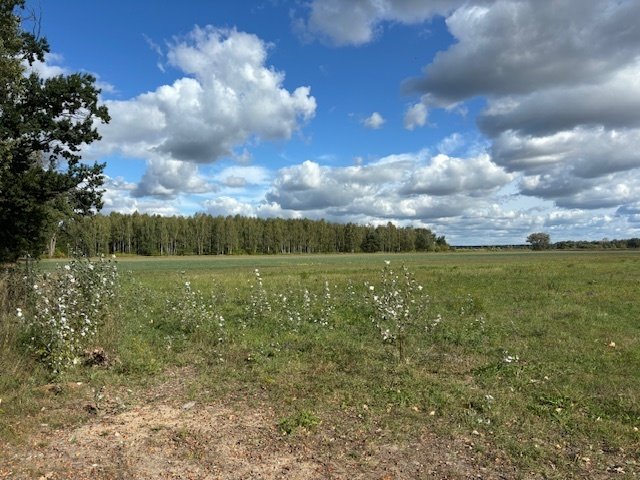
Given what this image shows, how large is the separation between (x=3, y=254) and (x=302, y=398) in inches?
695

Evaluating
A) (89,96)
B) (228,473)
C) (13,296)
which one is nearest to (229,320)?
(13,296)

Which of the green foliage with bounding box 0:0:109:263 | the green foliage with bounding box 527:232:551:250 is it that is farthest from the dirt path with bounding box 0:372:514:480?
the green foliage with bounding box 527:232:551:250

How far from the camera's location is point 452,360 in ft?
30.0

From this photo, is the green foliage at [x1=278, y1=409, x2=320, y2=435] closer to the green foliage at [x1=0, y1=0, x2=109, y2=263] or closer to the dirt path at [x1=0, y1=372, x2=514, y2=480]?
the dirt path at [x1=0, y1=372, x2=514, y2=480]

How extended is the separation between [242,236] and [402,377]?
130675mm

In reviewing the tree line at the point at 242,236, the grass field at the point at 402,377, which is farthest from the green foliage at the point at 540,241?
the grass field at the point at 402,377

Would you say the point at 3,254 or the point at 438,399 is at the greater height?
the point at 3,254

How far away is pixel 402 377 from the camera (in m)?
7.85

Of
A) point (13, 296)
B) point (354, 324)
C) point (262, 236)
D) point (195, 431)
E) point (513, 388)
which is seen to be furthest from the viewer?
point (262, 236)

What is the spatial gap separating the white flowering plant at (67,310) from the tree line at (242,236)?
100 m

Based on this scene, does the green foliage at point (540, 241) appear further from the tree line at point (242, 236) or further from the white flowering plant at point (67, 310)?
the white flowering plant at point (67, 310)

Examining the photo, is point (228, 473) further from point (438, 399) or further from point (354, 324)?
point (354, 324)

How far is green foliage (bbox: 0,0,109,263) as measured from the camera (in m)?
17.3

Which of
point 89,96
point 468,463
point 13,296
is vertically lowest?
point 468,463
